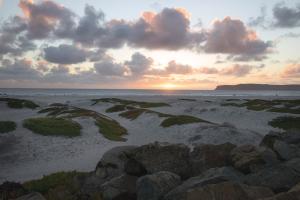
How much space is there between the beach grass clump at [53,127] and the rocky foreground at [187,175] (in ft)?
62.3

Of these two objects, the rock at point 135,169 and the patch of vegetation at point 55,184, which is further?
the patch of vegetation at point 55,184

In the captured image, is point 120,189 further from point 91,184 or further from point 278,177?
point 278,177

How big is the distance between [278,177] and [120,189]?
21.7 feet

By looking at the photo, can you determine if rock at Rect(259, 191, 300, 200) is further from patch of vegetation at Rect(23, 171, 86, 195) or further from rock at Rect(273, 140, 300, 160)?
patch of vegetation at Rect(23, 171, 86, 195)

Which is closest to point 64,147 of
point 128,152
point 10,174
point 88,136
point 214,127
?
point 88,136

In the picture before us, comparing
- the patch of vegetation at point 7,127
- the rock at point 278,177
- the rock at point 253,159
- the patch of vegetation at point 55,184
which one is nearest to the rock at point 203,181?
the rock at point 278,177

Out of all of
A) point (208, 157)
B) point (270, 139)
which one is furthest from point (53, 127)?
point (270, 139)

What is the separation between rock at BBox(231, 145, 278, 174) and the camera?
12709 mm

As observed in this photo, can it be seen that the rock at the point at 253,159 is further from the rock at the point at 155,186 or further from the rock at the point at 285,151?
the rock at the point at 155,186

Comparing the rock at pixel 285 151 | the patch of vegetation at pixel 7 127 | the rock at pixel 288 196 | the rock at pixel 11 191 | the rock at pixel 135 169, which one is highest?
the rock at pixel 288 196

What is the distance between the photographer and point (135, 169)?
14484 mm

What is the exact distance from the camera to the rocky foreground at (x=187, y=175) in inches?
397

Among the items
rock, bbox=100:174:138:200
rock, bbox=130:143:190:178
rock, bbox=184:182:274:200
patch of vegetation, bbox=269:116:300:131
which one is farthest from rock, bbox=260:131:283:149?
patch of vegetation, bbox=269:116:300:131

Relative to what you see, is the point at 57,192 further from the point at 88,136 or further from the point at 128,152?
the point at 88,136
